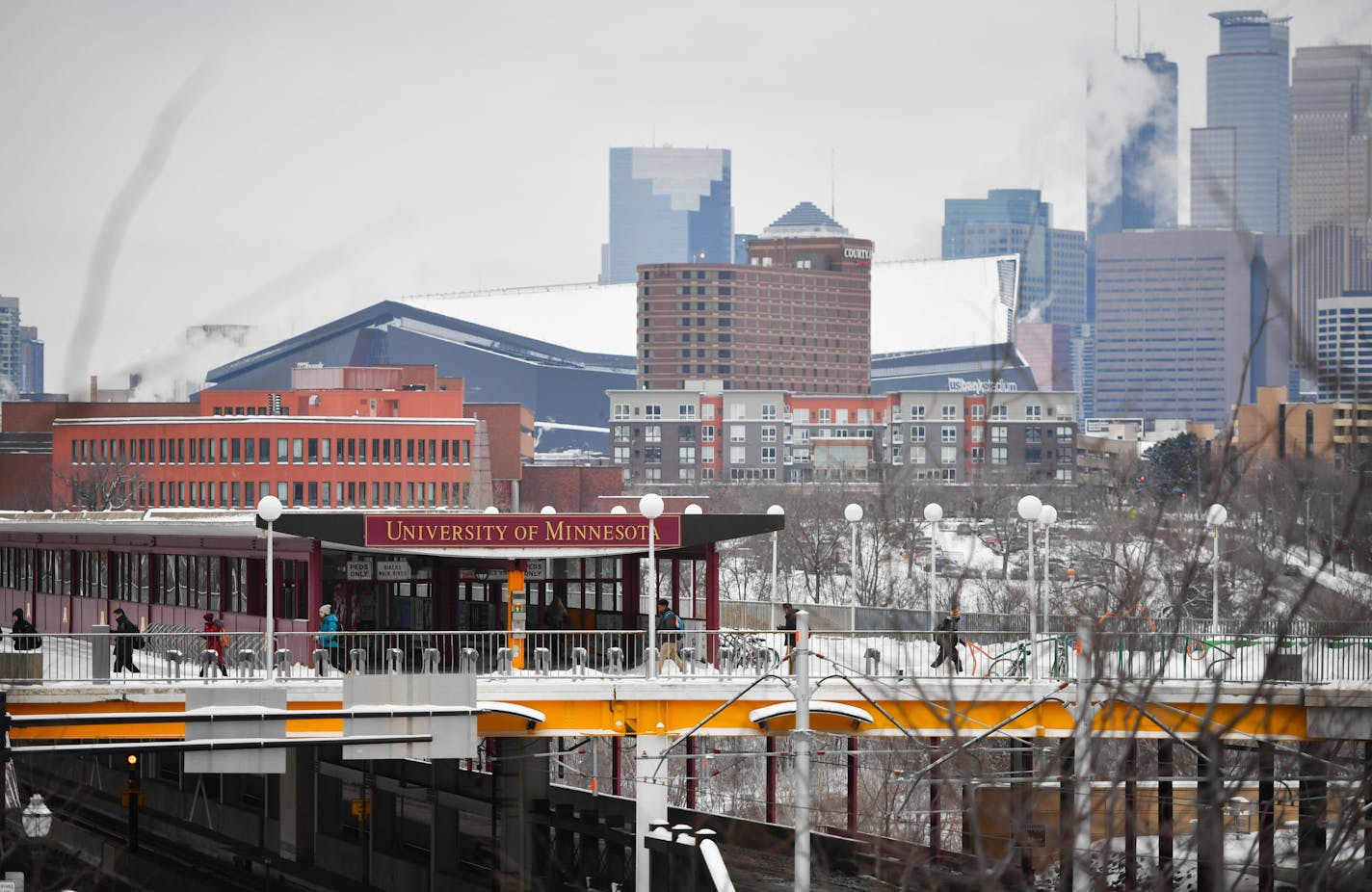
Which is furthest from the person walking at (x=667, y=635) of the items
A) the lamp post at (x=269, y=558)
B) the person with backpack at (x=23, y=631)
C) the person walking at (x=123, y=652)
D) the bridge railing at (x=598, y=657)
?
the person with backpack at (x=23, y=631)

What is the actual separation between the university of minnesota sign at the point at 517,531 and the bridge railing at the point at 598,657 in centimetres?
209

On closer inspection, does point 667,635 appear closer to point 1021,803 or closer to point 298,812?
point 298,812

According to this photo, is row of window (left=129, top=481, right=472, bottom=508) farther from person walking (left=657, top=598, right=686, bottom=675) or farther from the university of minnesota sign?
person walking (left=657, top=598, right=686, bottom=675)

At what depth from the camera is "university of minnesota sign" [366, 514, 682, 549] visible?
38.9 m

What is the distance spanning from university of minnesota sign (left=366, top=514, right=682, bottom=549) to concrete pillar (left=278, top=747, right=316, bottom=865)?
13.5 m

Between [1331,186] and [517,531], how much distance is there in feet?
101

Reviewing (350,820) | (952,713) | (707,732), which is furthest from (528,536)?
(952,713)

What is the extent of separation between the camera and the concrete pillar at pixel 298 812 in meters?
50.3

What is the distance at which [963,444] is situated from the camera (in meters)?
198

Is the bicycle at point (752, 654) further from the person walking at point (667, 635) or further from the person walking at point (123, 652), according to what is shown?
the person walking at point (123, 652)

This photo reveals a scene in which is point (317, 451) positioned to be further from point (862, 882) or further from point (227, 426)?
point (862, 882)

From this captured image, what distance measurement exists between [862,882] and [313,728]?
16.0m

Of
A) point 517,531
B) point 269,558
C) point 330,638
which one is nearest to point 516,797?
point 517,531

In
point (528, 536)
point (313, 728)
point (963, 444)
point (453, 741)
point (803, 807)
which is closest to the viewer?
point (803, 807)
